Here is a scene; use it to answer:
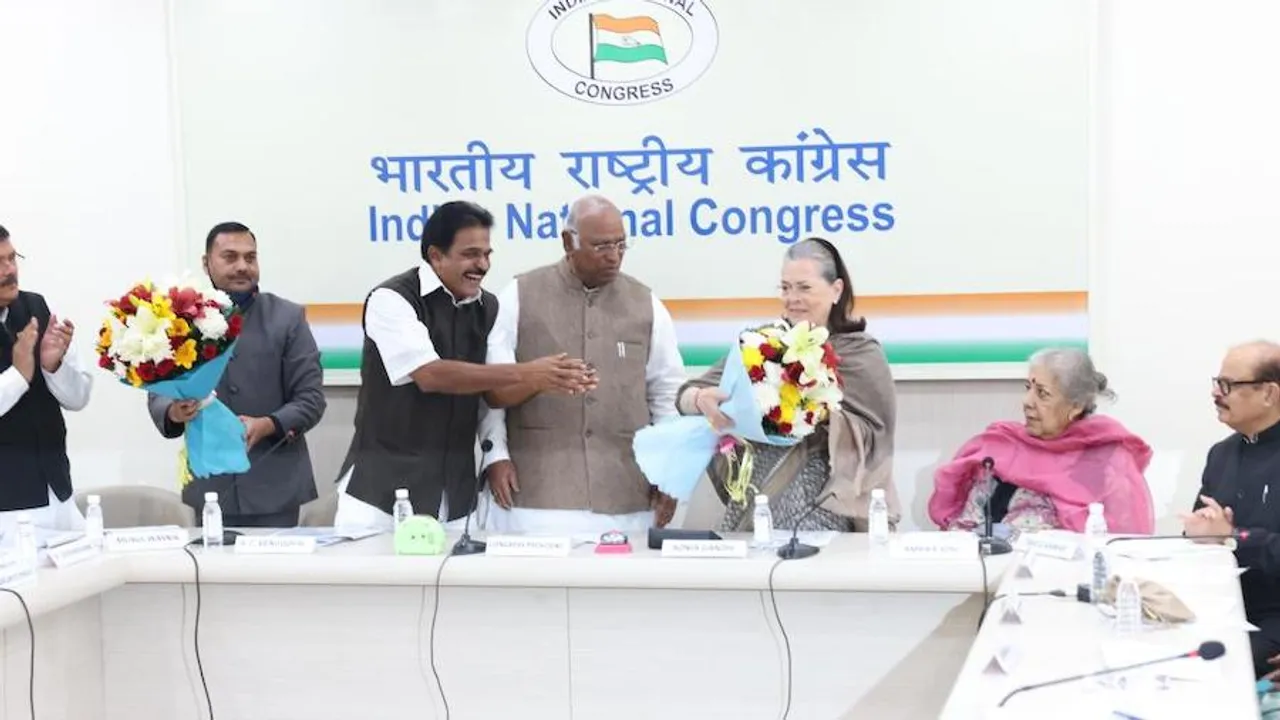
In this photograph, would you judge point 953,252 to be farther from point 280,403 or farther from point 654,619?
point 280,403

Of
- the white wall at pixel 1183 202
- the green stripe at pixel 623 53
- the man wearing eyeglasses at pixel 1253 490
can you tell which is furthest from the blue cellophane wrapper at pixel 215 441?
the white wall at pixel 1183 202

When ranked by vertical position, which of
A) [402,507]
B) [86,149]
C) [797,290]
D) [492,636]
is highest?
[86,149]

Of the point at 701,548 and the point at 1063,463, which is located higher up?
A: the point at 1063,463

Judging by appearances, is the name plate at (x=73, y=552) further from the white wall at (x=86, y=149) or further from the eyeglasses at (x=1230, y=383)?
the eyeglasses at (x=1230, y=383)

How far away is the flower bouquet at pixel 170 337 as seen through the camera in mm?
3432

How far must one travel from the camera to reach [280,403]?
4.32 metres

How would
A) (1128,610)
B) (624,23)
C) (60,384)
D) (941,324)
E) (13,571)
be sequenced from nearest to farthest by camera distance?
(1128,610)
(13,571)
(60,384)
(941,324)
(624,23)

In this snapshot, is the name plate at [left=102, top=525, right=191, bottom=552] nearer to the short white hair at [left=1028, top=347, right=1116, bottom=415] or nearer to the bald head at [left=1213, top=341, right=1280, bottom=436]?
the short white hair at [left=1028, top=347, right=1116, bottom=415]

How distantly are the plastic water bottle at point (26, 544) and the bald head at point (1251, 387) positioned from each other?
9.49ft

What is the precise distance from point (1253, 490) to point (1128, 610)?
105cm

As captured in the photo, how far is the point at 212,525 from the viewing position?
357cm

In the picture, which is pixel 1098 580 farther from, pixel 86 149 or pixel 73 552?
pixel 86 149

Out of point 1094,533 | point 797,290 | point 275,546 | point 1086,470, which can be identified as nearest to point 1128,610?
point 1094,533

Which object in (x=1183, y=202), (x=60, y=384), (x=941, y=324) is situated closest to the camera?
(x=60, y=384)
